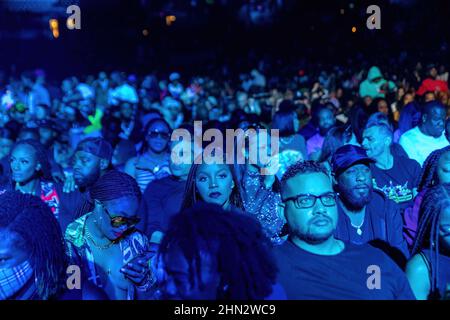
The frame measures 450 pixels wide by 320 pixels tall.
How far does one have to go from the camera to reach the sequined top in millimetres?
4090

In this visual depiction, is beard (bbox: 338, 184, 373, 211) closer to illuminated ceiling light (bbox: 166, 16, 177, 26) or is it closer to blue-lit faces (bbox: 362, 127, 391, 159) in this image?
blue-lit faces (bbox: 362, 127, 391, 159)

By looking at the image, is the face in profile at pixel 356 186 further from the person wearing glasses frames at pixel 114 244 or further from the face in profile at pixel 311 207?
the person wearing glasses frames at pixel 114 244

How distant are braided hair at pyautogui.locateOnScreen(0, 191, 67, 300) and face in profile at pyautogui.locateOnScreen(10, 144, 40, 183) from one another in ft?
6.46

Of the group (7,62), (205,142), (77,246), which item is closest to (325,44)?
(7,62)

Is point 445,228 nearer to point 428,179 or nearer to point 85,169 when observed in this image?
point 428,179

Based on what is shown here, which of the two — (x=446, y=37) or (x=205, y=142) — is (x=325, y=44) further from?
(x=205, y=142)

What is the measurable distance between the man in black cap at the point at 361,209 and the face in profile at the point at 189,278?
1.71m

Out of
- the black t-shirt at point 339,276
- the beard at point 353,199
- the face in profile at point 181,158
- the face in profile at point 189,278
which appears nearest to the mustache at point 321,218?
the black t-shirt at point 339,276

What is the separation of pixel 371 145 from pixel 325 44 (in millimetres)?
15478

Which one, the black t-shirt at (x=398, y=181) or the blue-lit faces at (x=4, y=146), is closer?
the black t-shirt at (x=398, y=181)

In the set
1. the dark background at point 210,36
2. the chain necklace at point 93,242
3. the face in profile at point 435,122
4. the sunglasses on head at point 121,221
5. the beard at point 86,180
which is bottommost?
the chain necklace at point 93,242

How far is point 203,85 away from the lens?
575 inches

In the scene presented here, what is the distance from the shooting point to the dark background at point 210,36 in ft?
57.2
